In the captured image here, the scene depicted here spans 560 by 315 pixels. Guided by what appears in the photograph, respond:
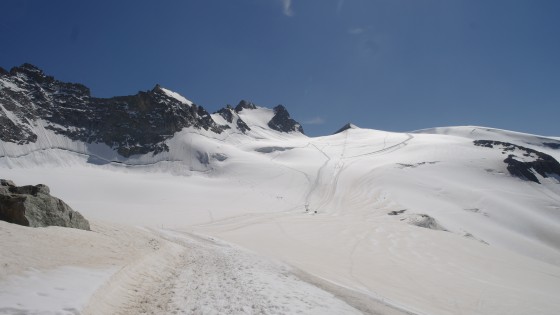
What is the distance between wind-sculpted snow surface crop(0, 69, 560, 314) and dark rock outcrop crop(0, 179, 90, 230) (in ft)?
4.21

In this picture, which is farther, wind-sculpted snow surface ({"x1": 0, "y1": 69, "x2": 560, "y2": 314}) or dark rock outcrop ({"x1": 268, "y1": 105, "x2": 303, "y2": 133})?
Result: dark rock outcrop ({"x1": 268, "y1": 105, "x2": 303, "y2": 133})

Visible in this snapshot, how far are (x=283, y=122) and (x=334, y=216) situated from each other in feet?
434

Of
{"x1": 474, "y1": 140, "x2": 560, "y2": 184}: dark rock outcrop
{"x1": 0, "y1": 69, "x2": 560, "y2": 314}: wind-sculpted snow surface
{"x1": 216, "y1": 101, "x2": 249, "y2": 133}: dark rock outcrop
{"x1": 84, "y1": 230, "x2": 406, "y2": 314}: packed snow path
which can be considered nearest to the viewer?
{"x1": 84, "y1": 230, "x2": 406, "y2": 314}: packed snow path

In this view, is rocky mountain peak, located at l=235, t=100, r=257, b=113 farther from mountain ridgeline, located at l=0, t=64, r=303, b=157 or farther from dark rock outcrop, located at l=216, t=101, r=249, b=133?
mountain ridgeline, located at l=0, t=64, r=303, b=157

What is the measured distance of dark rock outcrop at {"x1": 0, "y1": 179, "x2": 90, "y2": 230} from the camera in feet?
39.5

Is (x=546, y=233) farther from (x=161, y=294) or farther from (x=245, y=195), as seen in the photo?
(x=161, y=294)

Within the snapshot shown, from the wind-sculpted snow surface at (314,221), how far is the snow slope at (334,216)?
14cm

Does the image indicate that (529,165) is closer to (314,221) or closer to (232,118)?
(314,221)

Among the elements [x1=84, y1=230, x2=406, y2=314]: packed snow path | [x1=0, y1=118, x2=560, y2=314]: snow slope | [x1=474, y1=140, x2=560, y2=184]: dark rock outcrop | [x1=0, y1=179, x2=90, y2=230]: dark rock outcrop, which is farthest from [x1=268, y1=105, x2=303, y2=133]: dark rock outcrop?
[x1=84, y1=230, x2=406, y2=314]: packed snow path

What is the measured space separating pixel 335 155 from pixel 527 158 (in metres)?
44.6

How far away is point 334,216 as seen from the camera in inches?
1409

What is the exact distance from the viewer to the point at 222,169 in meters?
72.7

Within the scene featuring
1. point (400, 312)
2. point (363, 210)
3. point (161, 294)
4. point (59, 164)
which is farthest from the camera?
point (59, 164)

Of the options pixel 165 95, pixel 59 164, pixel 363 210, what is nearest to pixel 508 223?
pixel 363 210
